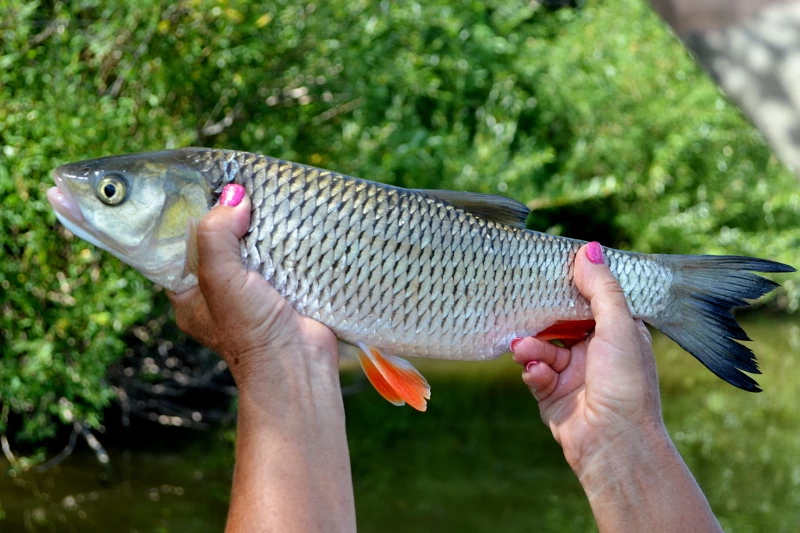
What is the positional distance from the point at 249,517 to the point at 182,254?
550mm

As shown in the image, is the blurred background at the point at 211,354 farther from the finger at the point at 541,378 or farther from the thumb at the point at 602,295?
the thumb at the point at 602,295

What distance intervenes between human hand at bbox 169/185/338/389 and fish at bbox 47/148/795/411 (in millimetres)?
30

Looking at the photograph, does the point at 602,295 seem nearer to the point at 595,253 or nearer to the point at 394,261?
the point at 595,253

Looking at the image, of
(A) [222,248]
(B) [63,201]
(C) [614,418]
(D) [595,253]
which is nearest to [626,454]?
(C) [614,418]

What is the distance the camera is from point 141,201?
5.69 feet

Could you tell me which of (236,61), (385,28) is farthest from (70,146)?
(385,28)

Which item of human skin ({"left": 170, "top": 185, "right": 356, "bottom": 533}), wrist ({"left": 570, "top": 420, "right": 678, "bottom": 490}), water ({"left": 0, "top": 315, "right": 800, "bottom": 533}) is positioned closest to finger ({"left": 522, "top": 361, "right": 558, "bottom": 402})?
wrist ({"left": 570, "top": 420, "right": 678, "bottom": 490})

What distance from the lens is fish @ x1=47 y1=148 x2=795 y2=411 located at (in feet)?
5.58

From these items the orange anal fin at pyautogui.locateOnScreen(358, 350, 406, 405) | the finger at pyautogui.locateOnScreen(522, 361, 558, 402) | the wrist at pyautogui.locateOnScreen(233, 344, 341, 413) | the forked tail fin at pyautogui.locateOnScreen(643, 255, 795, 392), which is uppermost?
the wrist at pyautogui.locateOnScreen(233, 344, 341, 413)

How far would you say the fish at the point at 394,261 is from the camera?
1700 mm

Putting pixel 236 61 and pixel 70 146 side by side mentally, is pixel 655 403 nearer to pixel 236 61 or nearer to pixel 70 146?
pixel 70 146

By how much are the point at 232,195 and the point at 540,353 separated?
2.39ft

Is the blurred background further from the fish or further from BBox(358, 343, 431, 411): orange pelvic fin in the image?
BBox(358, 343, 431, 411): orange pelvic fin

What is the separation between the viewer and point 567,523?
568 centimetres
